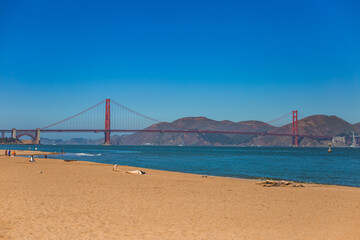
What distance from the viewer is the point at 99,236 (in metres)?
5.90

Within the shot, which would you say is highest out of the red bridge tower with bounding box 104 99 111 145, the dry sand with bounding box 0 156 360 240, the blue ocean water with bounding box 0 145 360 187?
the red bridge tower with bounding box 104 99 111 145

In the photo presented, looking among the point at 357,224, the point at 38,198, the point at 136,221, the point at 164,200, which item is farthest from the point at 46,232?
the point at 357,224

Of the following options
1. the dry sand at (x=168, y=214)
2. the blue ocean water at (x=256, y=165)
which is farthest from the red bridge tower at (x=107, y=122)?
the dry sand at (x=168, y=214)

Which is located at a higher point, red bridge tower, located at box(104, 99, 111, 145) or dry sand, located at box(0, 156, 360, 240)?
red bridge tower, located at box(104, 99, 111, 145)

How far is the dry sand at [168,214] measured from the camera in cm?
622

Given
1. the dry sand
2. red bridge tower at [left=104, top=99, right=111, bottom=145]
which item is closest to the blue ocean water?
the dry sand

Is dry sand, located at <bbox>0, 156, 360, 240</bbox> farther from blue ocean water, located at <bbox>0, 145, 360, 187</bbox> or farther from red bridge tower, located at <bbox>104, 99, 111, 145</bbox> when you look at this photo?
red bridge tower, located at <bbox>104, 99, 111, 145</bbox>

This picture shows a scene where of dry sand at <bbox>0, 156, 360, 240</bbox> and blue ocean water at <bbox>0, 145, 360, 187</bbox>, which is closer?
dry sand at <bbox>0, 156, 360, 240</bbox>

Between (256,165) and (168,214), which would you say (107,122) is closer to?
(256,165)

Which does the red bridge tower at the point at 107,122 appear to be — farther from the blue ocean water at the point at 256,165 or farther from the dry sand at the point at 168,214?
the dry sand at the point at 168,214

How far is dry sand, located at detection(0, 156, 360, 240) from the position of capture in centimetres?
622

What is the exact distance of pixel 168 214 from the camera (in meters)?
7.80

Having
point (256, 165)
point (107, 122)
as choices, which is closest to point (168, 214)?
point (256, 165)

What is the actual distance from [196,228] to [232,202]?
10.6 ft
